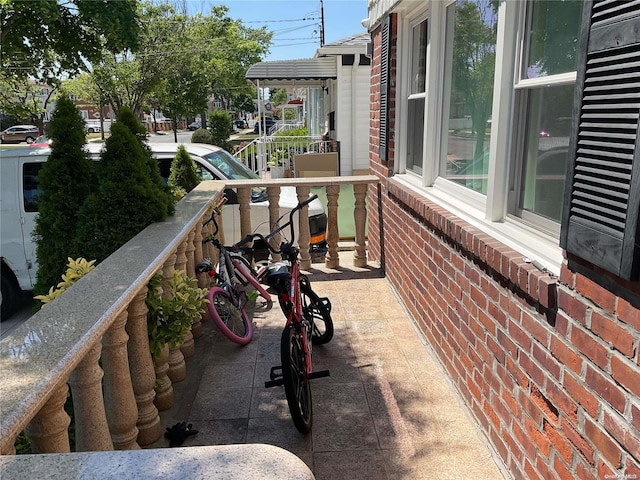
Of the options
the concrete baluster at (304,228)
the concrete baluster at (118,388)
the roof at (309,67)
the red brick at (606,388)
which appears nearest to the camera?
the red brick at (606,388)

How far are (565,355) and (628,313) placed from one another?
0.41 m

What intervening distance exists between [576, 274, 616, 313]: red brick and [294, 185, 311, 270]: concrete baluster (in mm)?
3784

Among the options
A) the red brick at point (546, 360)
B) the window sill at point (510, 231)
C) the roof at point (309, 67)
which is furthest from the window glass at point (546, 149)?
the roof at point (309, 67)

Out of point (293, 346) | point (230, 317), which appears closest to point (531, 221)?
point (293, 346)

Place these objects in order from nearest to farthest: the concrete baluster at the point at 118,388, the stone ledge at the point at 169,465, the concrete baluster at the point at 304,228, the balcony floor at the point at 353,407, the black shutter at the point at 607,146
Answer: the stone ledge at the point at 169,465 → the black shutter at the point at 607,146 → the concrete baluster at the point at 118,388 → the balcony floor at the point at 353,407 → the concrete baluster at the point at 304,228

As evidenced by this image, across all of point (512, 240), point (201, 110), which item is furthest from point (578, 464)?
point (201, 110)

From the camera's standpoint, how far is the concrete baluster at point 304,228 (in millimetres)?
5297

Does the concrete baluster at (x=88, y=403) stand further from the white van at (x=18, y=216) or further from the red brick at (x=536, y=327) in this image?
the white van at (x=18, y=216)

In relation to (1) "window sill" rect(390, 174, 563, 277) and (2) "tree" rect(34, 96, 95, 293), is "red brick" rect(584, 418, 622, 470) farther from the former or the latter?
(2) "tree" rect(34, 96, 95, 293)

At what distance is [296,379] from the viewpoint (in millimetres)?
2695

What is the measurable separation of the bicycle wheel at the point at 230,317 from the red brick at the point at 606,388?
8.38 feet

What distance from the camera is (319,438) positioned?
2713 mm

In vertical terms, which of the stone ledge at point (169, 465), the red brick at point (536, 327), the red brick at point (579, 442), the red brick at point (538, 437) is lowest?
the red brick at point (538, 437)

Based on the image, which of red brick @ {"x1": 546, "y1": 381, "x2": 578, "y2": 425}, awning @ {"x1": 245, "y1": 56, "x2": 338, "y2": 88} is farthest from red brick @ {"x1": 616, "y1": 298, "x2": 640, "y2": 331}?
awning @ {"x1": 245, "y1": 56, "x2": 338, "y2": 88}
